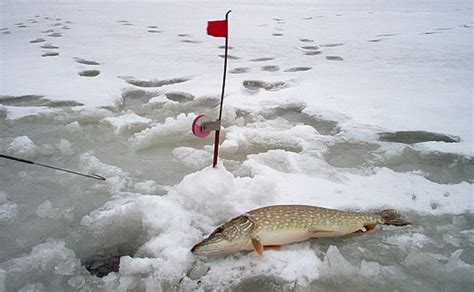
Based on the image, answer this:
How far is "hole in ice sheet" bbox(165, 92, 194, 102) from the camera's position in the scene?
→ 4.73 m

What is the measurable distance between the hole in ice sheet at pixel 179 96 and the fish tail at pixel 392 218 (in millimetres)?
2956

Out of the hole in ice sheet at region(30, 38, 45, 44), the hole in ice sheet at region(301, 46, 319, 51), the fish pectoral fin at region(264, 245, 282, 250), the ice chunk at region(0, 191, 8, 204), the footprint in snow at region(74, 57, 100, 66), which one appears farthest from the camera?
the hole in ice sheet at region(30, 38, 45, 44)

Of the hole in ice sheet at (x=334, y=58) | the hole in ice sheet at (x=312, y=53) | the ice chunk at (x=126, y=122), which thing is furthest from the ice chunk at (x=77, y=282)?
the hole in ice sheet at (x=312, y=53)

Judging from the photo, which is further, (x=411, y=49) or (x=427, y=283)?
(x=411, y=49)

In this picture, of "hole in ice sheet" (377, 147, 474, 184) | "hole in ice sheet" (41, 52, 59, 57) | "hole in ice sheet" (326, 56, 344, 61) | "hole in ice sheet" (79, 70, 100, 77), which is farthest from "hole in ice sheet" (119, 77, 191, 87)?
"hole in ice sheet" (377, 147, 474, 184)

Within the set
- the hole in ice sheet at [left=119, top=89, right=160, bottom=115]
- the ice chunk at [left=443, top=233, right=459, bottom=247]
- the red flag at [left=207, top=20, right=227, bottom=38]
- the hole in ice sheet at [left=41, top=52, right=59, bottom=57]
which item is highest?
the red flag at [left=207, top=20, right=227, bottom=38]

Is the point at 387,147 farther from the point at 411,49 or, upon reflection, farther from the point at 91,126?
the point at 411,49

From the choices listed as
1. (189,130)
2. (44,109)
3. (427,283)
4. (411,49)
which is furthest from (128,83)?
(411,49)

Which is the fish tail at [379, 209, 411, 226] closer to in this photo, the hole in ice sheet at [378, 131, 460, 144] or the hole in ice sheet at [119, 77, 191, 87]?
the hole in ice sheet at [378, 131, 460, 144]

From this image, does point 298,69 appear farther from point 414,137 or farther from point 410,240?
point 410,240

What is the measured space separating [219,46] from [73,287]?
7.10 metres

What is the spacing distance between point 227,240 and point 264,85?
3661 millimetres

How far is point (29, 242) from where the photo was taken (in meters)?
2.19

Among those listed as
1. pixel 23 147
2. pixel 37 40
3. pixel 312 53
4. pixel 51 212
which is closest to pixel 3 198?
pixel 51 212
